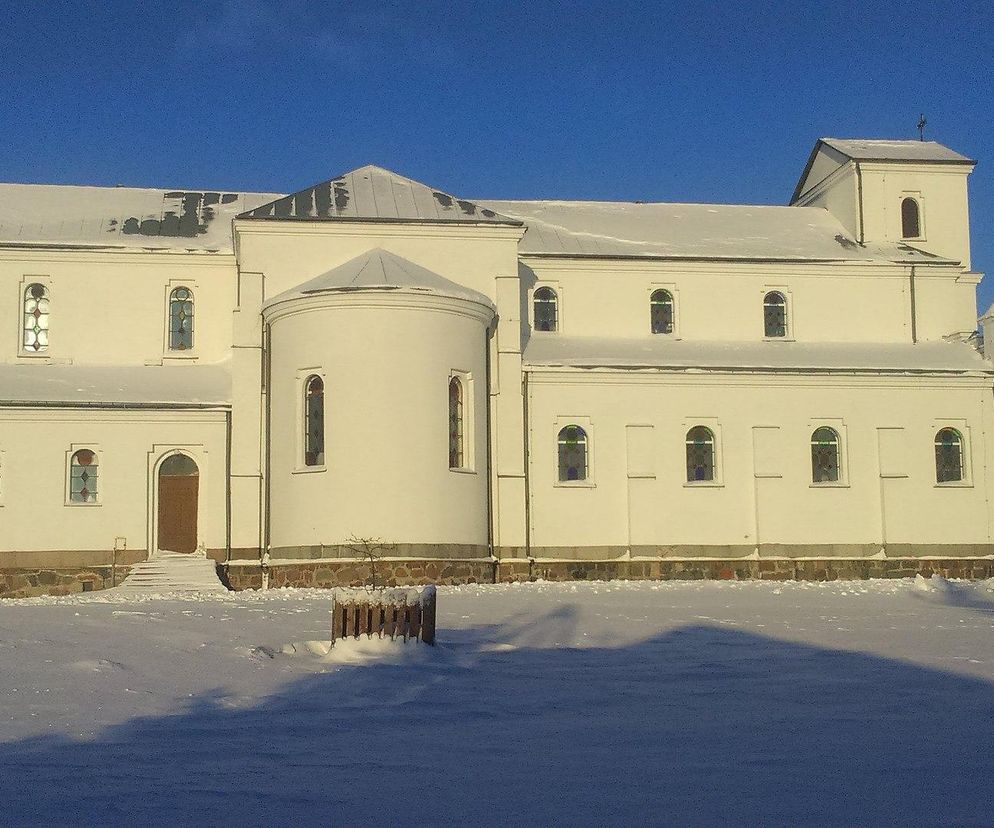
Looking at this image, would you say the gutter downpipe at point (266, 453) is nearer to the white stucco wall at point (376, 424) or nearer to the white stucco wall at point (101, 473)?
the white stucco wall at point (376, 424)

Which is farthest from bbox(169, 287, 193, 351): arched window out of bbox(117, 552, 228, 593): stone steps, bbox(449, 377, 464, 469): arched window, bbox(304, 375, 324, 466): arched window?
bbox(449, 377, 464, 469): arched window

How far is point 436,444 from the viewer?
32.1m

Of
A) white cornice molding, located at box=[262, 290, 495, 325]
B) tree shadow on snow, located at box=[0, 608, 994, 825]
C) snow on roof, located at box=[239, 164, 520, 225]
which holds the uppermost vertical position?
snow on roof, located at box=[239, 164, 520, 225]

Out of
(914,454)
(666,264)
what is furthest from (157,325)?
(914,454)

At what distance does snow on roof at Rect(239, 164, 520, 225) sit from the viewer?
35.0 metres

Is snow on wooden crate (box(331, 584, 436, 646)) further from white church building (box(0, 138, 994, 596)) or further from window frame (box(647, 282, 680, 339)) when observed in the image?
window frame (box(647, 282, 680, 339))

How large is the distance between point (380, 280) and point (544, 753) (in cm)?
2319

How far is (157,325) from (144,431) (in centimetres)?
408

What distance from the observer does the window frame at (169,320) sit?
3672cm

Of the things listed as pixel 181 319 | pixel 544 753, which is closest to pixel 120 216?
pixel 181 319

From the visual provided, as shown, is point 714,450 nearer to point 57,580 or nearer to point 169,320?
point 169,320

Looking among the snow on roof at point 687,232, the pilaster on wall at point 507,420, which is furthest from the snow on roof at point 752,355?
the snow on roof at point 687,232

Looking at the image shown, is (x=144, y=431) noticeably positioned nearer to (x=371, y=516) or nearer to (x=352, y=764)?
(x=371, y=516)

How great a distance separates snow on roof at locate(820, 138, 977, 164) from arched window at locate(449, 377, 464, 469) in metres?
17.4
